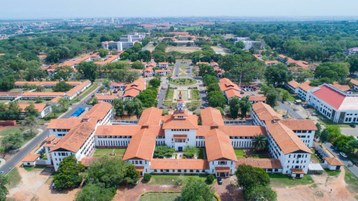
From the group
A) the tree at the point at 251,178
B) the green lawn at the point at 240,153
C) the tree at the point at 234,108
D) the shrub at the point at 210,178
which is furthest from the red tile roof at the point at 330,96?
the shrub at the point at 210,178

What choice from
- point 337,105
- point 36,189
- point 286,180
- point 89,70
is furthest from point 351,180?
point 89,70

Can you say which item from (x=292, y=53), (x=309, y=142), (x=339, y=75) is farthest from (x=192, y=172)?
(x=292, y=53)

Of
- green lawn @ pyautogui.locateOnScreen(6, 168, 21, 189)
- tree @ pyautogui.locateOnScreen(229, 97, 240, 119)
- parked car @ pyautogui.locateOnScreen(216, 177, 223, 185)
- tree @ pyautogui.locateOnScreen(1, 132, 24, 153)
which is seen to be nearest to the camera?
parked car @ pyautogui.locateOnScreen(216, 177, 223, 185)

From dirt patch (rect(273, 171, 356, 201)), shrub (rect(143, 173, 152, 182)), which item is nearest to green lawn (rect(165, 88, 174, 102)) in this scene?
shrub (rect(143, 173, 152, 182))

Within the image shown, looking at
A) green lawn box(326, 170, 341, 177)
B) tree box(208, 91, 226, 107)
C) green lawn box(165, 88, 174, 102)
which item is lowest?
green lawn box(326, 170, 341, 177)

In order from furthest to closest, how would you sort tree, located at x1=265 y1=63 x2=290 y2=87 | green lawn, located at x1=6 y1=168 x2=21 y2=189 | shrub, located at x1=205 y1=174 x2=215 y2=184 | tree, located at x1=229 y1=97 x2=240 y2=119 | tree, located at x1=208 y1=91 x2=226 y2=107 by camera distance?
tree, located at x1=265 y1=63 x2=290 y2=87 → tree, located at x1=208 y1=91 x2=226 y2=107 → tree, located at x1=229 y1=97 x2=240 y2=119 → green lawn, located at x1=6 y1=168 x2=21 y2=189 → shrub, located at x1=205 y1=174 x2=215 y2=184

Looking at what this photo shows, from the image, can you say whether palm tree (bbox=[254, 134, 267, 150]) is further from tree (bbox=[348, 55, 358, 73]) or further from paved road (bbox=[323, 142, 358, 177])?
tree (bbox=[348, 55, 358, 73])

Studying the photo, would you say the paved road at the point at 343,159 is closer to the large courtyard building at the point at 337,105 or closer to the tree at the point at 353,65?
the large courtyard building at the point at 337,105
